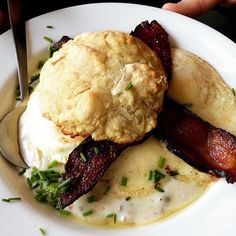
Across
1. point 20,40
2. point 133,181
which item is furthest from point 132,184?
point 20,40

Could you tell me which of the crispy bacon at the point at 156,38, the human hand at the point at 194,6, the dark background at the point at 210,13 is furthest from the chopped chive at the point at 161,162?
the dark background at the point at 210,13

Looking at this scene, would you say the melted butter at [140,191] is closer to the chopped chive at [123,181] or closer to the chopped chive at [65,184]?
the chopped chive at [123,181]

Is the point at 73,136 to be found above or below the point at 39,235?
above

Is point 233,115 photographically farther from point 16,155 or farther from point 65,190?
point 16,155

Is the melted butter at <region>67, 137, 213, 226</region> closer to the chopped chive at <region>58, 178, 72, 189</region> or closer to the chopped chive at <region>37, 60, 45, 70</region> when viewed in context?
the chopped chive at <region>58, 178, 72, 189</region>

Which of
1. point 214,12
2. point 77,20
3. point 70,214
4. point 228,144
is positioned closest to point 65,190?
point 70,214

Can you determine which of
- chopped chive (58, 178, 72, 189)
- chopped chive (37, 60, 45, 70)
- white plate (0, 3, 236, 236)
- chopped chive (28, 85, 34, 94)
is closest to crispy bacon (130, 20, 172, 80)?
white plate (0, 3, 236, 236)

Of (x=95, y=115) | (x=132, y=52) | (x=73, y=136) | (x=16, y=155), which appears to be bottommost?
(x=16, y=155)
